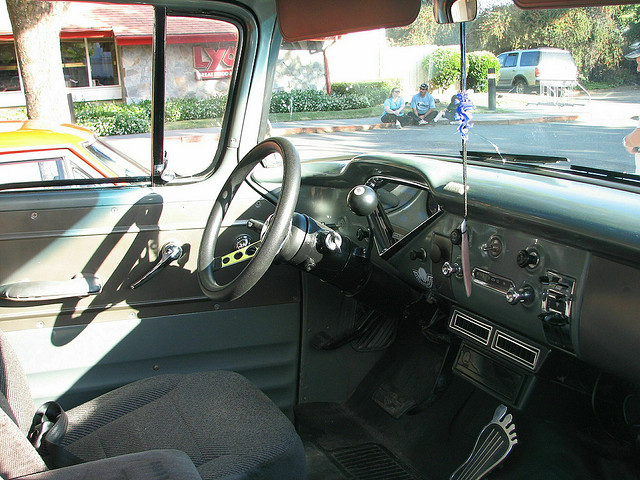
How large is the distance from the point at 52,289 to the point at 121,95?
774 mm

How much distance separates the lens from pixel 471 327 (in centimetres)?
235

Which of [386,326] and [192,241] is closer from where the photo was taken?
[192,241]

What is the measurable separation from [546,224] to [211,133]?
59.2 inches

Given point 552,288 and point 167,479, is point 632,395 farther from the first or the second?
point 167,479

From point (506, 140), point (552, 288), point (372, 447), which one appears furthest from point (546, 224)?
point (372, 447)

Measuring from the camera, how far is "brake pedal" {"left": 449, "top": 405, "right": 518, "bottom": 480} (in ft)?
7.28

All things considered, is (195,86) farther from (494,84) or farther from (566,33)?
(566,33)

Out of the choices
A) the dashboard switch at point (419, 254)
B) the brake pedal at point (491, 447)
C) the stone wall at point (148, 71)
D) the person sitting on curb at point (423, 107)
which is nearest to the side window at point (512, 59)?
the person sitting on curb at point (423, 107)

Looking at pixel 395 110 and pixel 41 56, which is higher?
pixel 41 56

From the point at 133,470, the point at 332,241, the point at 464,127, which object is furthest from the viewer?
the point at 332,241

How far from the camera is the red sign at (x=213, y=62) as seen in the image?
8.79 ft

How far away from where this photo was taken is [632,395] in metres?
2.13

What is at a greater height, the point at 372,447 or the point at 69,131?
the point at 69,131

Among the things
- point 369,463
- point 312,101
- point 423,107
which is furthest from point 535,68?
point 369,463
